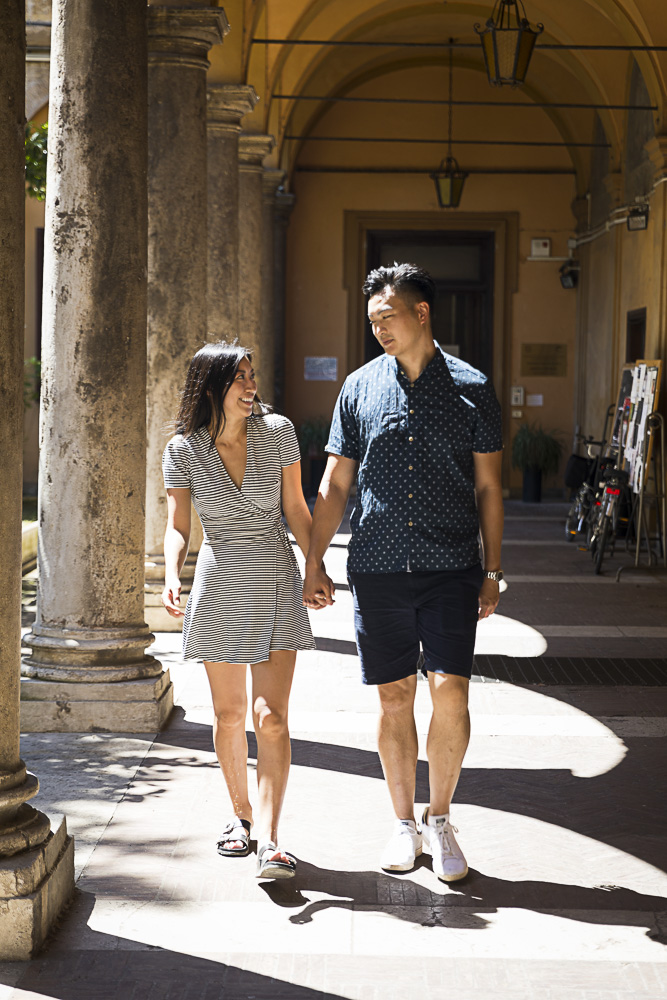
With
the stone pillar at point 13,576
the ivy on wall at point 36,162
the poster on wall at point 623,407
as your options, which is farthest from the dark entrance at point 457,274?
the stone pillar at point 13,576

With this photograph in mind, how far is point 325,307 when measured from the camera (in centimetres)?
1973

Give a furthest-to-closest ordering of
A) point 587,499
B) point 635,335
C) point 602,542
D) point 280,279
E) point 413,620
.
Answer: point 280,279, point 635,335, point 587,499, point 602,542, point 413,620

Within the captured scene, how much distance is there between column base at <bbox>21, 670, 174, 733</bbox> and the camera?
5.77m

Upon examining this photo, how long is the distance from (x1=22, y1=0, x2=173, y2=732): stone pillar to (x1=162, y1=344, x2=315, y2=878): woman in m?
1.76

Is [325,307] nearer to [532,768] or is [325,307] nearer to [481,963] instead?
[532,768]

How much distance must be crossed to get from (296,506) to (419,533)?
16.1 inches

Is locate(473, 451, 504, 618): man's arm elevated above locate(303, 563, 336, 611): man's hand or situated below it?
above

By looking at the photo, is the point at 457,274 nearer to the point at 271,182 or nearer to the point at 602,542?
the point at 271,182

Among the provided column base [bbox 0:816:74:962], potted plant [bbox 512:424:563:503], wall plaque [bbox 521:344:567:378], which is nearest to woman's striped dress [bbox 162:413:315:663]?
column base [bbox 0:816:74:962]

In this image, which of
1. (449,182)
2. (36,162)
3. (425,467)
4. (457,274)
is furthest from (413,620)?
(457,274)

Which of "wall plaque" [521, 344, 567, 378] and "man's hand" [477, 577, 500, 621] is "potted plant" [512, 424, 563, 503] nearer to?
"wall plaque" [521, 344, 567, 378]

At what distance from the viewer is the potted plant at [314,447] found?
716 inches

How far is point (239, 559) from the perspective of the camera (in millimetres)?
4031

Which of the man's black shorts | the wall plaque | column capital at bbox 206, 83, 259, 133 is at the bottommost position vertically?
the man's black shorts
